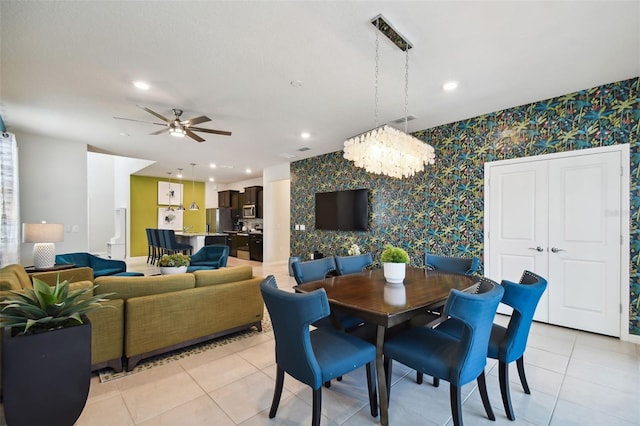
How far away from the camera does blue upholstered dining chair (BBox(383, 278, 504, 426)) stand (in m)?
1.52

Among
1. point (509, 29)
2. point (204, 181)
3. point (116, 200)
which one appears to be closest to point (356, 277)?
point (509, 29)

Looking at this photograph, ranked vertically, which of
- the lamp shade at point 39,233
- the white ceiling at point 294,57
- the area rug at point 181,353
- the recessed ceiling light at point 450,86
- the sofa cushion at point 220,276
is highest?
the white ceiling at point 294,57

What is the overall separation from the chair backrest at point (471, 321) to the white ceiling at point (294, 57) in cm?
194

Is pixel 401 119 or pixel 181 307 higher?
pixel 401 119

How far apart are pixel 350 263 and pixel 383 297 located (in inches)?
50.8

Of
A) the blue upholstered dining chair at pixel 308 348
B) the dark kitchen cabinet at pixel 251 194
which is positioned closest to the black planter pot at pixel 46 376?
the blue upholstered dining chair at pixel 308 348

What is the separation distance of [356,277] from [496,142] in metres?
2.88

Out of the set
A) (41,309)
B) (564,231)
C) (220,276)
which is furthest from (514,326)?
(41,309)

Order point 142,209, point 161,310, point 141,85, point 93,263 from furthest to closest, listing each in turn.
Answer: point 142,209, point 93,263, point 141,85, point 161,310

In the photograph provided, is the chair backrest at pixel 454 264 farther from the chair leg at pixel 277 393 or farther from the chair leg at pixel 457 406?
the chair leg at pixel 277 393

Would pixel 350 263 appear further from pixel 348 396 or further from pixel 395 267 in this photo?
pixel 348 396

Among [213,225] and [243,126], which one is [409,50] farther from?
[213,225]

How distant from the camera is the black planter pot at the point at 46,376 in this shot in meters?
1.52

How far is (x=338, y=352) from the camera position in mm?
1768
